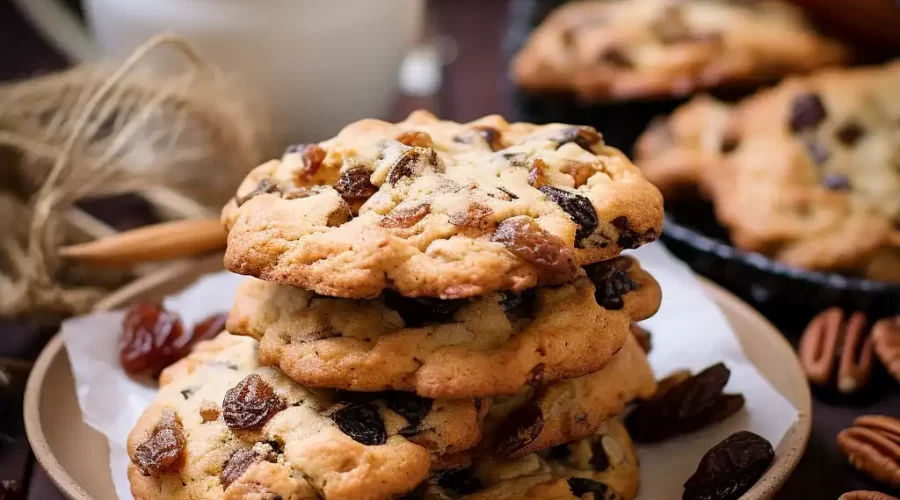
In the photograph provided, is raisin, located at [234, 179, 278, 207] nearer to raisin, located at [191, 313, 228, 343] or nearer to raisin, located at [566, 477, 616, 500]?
raisin, located at [191, 313, 228, 343]

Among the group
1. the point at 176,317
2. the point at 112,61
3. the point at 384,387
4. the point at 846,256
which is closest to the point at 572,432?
the point at 384,387

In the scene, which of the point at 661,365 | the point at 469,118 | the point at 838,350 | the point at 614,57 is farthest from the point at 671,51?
the point at 661,365

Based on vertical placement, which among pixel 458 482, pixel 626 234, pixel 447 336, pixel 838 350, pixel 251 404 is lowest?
pixel 838 350

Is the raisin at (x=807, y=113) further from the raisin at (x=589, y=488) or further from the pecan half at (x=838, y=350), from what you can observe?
the raisin at (x=589, y=488)

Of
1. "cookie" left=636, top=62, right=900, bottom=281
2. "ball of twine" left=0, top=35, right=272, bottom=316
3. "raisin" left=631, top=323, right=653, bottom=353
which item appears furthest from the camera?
"cookie" left=636, top=62, right=900, bottom=281

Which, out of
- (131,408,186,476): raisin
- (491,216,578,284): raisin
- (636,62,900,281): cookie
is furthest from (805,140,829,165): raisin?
(131,408,186,476): raisin

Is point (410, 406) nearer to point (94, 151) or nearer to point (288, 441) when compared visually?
point (288, 441)
